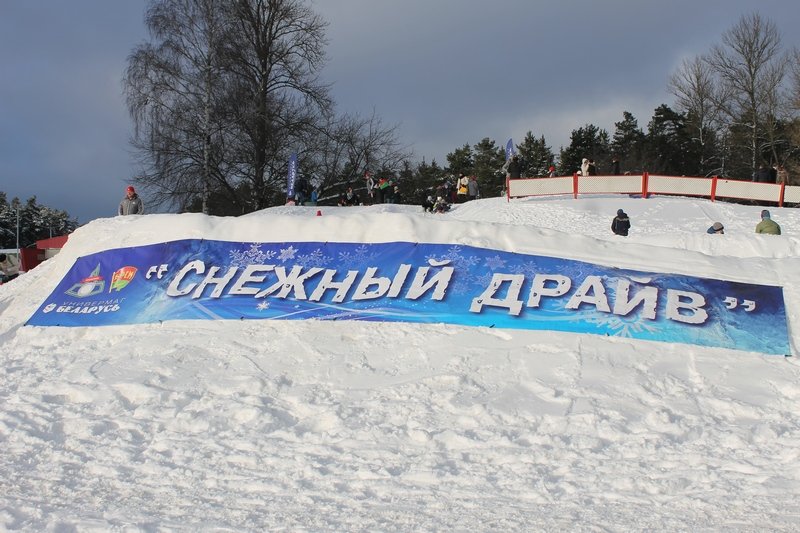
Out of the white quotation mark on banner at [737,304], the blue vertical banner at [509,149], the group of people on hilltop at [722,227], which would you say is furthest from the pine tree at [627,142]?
the white quotation mark on banner at [737,304]

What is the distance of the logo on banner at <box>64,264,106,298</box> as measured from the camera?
381 inches

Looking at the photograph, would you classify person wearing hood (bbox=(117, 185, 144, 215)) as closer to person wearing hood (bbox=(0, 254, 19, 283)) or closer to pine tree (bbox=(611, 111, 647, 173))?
person wearing hood (bbox=(0, 254, 19, 283))

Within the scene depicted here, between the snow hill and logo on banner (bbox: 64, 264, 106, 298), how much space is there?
0.70 metres

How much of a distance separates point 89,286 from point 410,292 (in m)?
5.01

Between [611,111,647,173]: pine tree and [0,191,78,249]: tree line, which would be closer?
[611,111,647,173]: pine tree

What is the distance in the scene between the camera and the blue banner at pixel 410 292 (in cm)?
762

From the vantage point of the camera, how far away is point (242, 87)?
2770 centimetres

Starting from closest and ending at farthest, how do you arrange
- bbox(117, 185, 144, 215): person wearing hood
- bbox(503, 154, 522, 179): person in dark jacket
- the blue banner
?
the blue banner → bbox(117, 185, 144, 215): person wearing hood → bbox(503, 154, 522, 179): person in dark jacket

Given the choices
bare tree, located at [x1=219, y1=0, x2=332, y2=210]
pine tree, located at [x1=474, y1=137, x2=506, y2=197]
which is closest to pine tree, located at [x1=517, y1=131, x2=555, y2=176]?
pine tree, located at [x1=474, y1=137, x2=506, y2=197]

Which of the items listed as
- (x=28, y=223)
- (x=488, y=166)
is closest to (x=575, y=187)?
(x=488, y=166)

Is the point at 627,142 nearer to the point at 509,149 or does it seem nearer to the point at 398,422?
the point at 509,149

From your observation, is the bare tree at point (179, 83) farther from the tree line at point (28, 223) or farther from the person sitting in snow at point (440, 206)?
the tree line at point (28, 223)

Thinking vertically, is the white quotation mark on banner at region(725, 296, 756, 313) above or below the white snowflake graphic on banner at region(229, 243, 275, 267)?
below

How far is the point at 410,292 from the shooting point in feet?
27.9
